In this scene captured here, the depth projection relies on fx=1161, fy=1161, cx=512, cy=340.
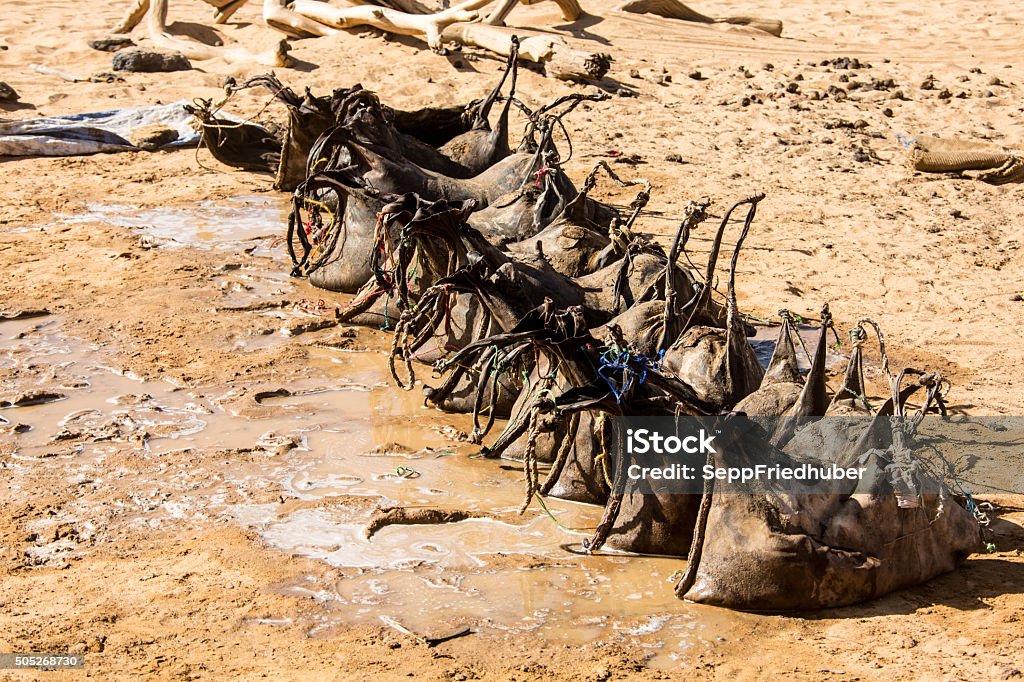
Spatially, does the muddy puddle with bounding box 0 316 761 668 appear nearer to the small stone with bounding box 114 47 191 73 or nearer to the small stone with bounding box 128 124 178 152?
the small stone with bounding box 128 124 178 152

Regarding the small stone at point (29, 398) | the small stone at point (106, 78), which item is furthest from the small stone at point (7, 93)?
the small stone at point (29, 398)

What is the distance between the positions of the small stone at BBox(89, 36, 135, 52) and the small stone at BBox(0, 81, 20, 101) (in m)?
1.98

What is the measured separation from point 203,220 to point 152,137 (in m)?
2.49

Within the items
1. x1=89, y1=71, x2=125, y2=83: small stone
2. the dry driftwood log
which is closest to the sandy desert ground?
x1=89, y1=71, x2=125, y2=83: small stone

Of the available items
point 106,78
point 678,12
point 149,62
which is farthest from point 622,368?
point 678,12

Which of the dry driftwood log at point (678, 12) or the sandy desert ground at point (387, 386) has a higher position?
the dry driftwood log at point (678, 12)

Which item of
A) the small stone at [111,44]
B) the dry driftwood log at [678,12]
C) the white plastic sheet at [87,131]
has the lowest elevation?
the white plastic sheet at [87,131]

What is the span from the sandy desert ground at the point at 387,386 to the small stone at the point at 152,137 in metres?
0.26

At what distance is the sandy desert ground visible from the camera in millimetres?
3613

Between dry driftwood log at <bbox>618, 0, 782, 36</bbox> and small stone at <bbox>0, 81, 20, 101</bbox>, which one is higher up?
dry driftwood log at <bbox>618, 0, 782, 36</bbox>

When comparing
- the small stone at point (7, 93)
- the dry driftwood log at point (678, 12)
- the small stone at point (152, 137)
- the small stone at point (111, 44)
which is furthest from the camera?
the small stone at point (111, 44)

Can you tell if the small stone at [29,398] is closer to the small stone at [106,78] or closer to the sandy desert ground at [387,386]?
the sandy desert ground at [387,386]

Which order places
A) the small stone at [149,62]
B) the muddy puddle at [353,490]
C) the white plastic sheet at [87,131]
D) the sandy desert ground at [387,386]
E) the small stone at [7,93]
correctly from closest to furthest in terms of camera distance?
the sandy desert ground at [387,386] → the muddy puddle at [353,490] → the white plastic sheet at [87,131] → the small stone at [7,93] → the small stone at [149,62]

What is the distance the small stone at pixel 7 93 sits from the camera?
1200 cm
